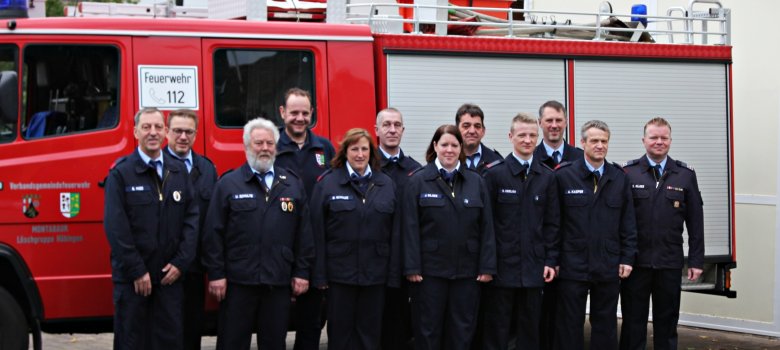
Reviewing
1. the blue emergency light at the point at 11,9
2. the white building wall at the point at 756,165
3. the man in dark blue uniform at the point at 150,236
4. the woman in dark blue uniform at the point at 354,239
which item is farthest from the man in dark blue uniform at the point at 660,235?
the blue emergency light at the point at 11,9

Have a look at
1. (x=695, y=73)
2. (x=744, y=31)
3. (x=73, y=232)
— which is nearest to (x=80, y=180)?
(x=73, y=232)

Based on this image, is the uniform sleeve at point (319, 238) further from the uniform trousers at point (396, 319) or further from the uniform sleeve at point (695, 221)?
the uniform sleeve at point (695, 221)

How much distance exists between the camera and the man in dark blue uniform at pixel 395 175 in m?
7.41

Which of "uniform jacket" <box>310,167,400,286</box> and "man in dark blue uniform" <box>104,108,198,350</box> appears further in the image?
"uniform jacket" <box>310,167,400,286</box>

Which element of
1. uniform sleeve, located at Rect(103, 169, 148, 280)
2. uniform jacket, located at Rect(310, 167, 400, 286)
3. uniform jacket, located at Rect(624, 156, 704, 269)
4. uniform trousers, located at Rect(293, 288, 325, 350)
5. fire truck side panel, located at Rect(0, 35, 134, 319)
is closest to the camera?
uniform sleeve, located at Rect(103, 169, 148, 280)

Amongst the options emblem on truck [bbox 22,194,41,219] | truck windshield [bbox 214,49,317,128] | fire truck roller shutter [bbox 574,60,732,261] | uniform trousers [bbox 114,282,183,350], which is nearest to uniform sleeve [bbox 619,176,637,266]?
fire truck roller shutter [bbox 574,60,732,261]

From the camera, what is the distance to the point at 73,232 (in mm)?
7277

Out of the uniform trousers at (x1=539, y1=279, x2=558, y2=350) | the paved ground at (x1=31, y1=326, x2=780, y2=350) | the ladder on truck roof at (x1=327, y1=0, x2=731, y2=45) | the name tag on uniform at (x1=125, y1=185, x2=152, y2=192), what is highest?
the ladder on truck roof at (x1=327, y1=0, x2=731, y2=45)

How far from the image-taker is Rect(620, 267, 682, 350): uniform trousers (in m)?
8.12

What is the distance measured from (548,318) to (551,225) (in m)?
0.82

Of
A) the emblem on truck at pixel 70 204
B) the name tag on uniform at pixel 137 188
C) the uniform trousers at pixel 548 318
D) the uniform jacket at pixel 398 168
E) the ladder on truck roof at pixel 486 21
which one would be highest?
the ladder on truck roof at pixel 486 21

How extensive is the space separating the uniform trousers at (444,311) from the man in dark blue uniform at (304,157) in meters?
0.67

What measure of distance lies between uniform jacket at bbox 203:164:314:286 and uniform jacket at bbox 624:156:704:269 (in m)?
2.64

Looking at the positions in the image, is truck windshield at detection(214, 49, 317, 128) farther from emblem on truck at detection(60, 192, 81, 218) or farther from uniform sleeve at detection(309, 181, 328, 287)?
emblem on truck at detection(60, 192, 81, 218)
